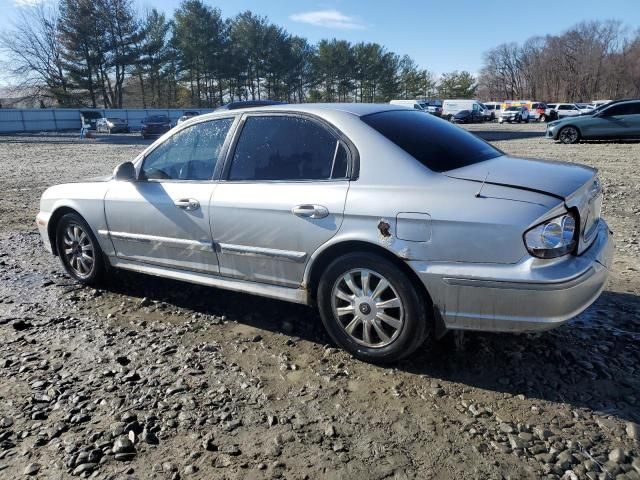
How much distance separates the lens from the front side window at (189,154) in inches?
155

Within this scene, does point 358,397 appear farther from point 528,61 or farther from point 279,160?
point 528,61

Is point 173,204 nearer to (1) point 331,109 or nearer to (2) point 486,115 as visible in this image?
(1) point 331,109

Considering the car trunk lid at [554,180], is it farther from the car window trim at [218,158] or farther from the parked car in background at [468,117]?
the parked car in background at [468,117]

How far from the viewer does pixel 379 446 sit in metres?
2.49

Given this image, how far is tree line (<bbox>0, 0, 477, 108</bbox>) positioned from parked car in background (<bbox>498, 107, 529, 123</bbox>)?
28.9 metres

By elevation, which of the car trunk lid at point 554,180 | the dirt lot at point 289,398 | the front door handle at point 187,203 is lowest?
the dirt lot at point 289,398

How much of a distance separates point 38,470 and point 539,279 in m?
2.61

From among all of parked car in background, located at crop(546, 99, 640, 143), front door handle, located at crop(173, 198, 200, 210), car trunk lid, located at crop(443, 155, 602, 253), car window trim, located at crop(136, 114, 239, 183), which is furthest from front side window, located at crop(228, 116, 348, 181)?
parked car in background, located at crop(546, 99, 640, 143)

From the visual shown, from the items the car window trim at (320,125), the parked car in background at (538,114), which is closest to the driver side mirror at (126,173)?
the car window trim at (320,125)

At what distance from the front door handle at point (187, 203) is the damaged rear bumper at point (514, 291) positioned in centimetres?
177

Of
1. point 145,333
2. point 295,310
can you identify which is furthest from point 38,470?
point 295,310

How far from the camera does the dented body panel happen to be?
270cm

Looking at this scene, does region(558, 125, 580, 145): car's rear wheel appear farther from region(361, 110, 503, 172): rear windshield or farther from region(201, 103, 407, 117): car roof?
region(201, 103, 407, 117): car roof

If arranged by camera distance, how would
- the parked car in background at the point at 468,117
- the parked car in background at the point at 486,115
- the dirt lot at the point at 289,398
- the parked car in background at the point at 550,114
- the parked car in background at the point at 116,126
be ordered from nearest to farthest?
the dirt lot at the point at 289,398 < the parked car in background at the point at 116,126 < the parked car in background at the point at 468,117 < the parked car in background at the point at 550,114 < the parked car in background at the point at 486,115
